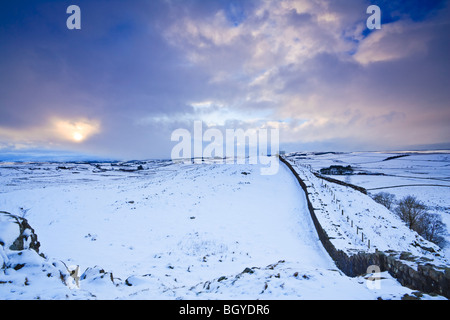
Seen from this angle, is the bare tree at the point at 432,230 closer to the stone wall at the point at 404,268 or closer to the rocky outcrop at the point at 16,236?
the stone wall at the point at 404,268

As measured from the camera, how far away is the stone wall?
4363 mm

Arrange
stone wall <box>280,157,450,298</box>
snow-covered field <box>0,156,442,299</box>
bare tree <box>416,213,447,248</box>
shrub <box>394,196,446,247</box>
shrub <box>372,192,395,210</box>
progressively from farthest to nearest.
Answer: shrub <box>372,192,395,210</box> < shrub <box>394,196,446,247</box> < bare tree <box>416,213,447,248</box> < stone wall <box>280,157,450,298</box> < snow-covered field <box>0,156,442,299</box>

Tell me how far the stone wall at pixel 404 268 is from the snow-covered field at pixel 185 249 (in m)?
0.60

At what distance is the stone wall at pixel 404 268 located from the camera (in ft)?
14.3

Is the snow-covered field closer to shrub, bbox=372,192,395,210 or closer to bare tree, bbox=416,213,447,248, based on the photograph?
bare tree, bbox=416,213,447,248

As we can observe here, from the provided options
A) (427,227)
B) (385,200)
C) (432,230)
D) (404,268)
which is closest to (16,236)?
(404,268)

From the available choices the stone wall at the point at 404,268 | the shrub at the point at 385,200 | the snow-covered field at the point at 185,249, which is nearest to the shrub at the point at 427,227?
the shrub at the point at 385,200

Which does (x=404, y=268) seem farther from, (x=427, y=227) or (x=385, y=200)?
(x=385, y=200)

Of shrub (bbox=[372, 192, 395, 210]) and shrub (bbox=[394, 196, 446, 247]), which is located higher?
shrub (bbox=[372, 192, 395, 210])

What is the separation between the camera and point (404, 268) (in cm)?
510

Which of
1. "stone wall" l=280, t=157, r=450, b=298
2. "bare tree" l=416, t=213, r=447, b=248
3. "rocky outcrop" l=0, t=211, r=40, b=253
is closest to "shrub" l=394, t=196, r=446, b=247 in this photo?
"bare tree" l=416, t=213, r=447, b=248

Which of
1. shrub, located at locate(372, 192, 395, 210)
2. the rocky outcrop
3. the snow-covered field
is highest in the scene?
the rocky outcrop

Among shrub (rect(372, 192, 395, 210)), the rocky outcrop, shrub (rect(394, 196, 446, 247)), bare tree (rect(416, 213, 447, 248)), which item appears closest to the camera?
the rocky outcrop

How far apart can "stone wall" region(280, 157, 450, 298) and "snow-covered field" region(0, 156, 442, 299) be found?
1.96ft
